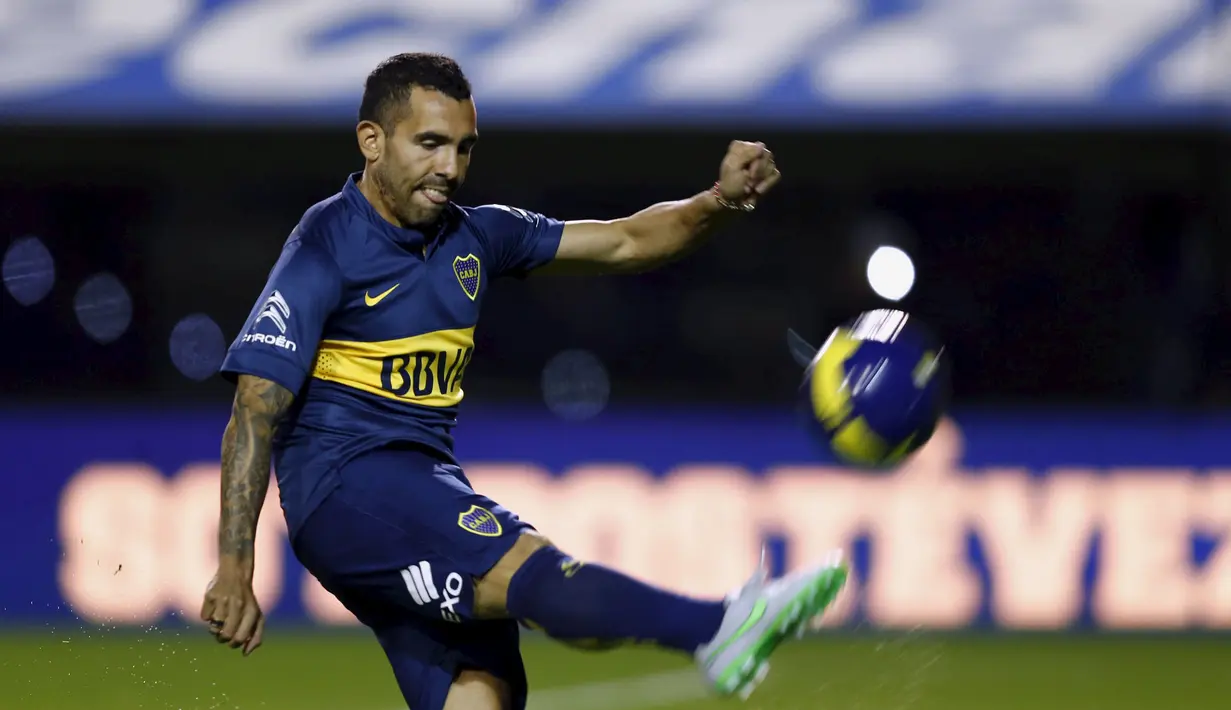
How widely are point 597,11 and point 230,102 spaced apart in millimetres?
2780

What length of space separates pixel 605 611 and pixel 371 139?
1.55 meters

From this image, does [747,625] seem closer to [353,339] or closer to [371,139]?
[353,339]

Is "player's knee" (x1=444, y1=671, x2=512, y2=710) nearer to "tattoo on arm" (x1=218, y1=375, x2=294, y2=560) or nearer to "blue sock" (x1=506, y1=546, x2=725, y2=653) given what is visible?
"blue sock" (x1=506, y1=546, x2=725, y2=653)

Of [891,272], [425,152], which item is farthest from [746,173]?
[891,272]

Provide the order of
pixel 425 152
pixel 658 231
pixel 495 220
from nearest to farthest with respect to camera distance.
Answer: pixel 425 152
pixel 495 220
pixel 658 231

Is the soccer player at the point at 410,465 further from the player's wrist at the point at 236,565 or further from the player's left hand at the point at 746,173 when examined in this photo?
the player's left hand at the point at 746,173

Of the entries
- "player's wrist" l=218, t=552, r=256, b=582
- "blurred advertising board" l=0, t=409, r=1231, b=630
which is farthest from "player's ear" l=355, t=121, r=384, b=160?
"blurred advertising board" l=0, t=409, r=1231, b=630

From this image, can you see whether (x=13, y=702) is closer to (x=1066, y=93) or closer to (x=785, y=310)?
(x=785, y=310)

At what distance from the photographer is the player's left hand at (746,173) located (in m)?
5.20

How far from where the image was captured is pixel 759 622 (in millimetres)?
4105

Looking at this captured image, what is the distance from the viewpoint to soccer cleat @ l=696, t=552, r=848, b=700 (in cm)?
406

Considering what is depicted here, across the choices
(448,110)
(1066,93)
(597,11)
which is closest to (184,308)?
(597,11)

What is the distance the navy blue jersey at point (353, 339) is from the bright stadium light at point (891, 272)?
8.25 meters

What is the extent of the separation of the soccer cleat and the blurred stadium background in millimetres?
4129
